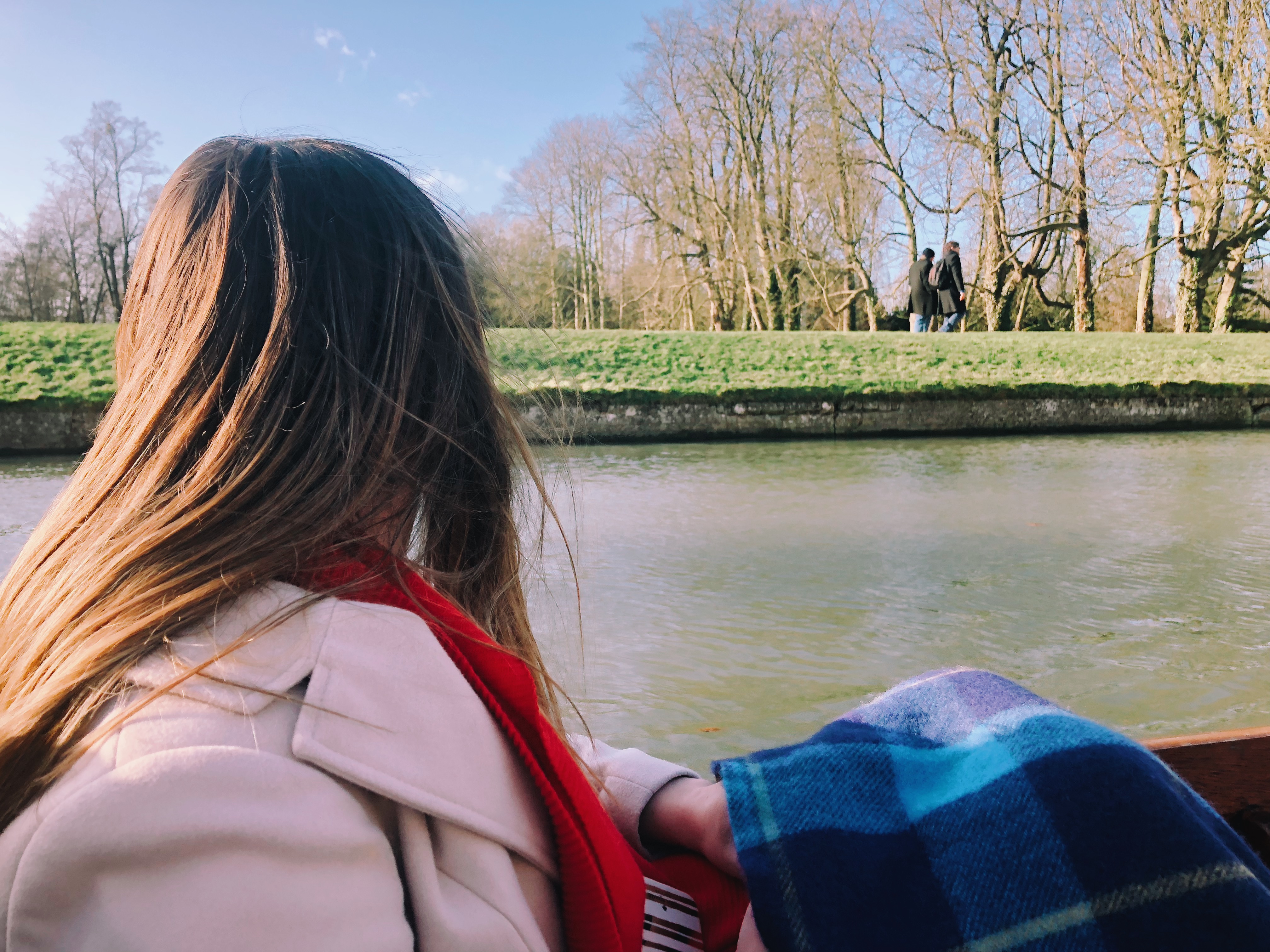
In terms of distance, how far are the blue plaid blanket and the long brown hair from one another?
0.51 metres

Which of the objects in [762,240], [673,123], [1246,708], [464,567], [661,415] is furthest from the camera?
[673,123]

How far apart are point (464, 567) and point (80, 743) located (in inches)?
22.6

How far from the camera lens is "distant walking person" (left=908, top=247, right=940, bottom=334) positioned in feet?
53.5

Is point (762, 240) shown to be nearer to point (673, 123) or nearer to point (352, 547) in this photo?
point (673, 123)

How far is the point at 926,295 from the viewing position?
16562 mm

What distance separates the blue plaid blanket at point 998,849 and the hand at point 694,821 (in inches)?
4.9

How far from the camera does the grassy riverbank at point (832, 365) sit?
11055 mm

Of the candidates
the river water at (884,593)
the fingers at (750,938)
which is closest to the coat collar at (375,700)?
the fingers at (750,938)

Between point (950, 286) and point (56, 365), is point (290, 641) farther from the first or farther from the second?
point (950, 286)

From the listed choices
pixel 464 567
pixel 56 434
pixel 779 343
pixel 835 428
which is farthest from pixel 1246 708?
pixel 779 343

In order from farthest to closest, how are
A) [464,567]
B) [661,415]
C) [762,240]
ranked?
[762,240] < [661,415] < [464,567]

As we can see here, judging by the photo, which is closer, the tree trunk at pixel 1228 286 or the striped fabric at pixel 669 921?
the striped fabric at pixel 669 921

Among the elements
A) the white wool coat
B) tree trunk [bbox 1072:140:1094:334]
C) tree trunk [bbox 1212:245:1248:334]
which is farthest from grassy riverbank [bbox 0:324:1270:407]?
the white wool coat

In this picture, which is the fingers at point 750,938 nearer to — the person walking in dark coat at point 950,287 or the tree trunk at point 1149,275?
the person walking in dark coat at point 950,287
